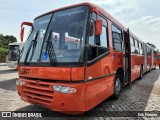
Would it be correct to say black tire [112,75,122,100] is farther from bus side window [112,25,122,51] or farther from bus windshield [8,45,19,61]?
bus windshield [8,45,19,61]

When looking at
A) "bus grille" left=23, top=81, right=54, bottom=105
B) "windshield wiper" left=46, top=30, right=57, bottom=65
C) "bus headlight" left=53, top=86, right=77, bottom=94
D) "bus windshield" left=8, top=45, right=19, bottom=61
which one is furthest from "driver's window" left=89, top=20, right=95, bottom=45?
"bus windshield" left=8, top=45, right=19, bottom=61


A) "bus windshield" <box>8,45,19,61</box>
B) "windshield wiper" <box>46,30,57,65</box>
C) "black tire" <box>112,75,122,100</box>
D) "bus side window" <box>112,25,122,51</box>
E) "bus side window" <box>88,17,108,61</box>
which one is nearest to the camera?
"windshield wiper" <box>46,30,57,65</box>

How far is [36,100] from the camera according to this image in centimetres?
499

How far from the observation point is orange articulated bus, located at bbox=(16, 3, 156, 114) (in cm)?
446

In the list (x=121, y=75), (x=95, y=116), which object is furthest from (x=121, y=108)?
(x=121, y=75)

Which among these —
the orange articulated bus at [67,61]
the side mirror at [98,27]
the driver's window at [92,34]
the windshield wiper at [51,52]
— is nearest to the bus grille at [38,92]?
the orange articulated bus at [67,61]

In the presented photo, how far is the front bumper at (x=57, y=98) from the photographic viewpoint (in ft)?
14.5

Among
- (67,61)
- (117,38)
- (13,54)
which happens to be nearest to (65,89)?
(67,61)

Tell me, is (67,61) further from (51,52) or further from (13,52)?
(13,52)

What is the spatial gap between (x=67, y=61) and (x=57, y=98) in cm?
89

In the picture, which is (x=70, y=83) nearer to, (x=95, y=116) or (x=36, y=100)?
(x=36, y=100)

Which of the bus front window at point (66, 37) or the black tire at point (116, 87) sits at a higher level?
the bus front window at point (66, 37)

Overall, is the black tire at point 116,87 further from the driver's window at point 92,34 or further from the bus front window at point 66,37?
the bus front window at point 66,37

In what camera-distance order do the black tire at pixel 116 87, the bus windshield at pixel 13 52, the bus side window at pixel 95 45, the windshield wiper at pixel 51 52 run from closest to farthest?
the windshield wiper at pixel 51 52
the bus side window at pixel 95 45
the black tire at pixel 116 87
the bus windshield at pixel 13 52
